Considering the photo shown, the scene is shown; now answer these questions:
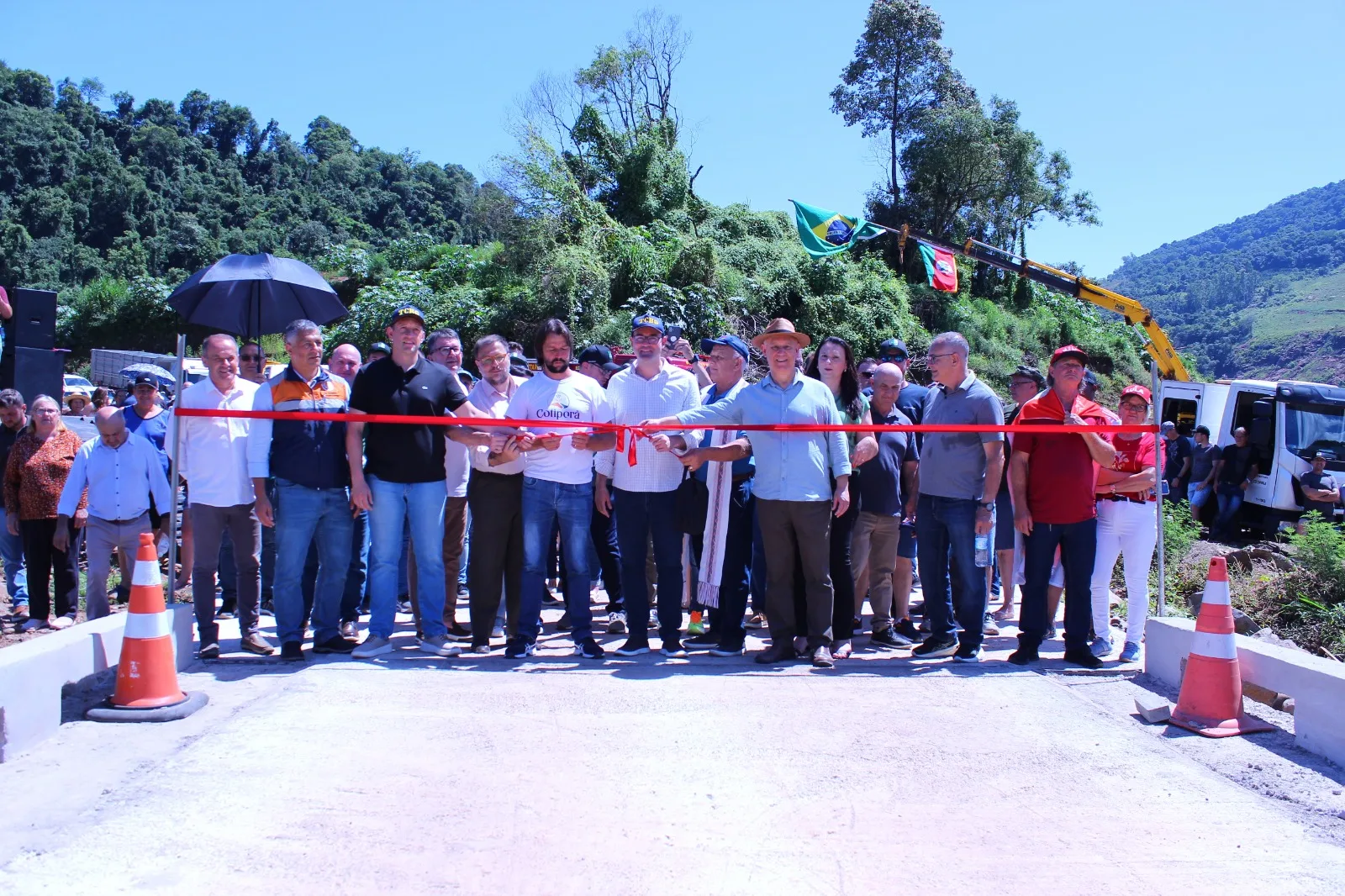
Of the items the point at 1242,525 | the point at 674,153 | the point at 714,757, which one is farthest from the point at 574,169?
the point at 714,757

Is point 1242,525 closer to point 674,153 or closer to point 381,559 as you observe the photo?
point 381,559

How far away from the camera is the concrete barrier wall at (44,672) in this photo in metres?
4.39

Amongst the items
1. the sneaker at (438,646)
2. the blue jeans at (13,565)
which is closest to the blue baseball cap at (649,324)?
the sneaker at (438,646)

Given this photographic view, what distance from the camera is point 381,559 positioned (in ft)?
20.9

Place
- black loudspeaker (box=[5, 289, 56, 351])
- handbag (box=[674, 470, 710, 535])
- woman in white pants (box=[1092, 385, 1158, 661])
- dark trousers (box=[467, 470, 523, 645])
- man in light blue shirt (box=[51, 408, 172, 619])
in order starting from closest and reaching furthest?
dark trousers (box=[467, 470, 523, 645])
woman in white pants (box=[1092, 385, 1158, 661])
handbag (box=[674, 470, 710, 535])
man in light blue shirt (box=[51, 408, 172, 619])
black loudspeaker (box=[5, 289, 56, 351])

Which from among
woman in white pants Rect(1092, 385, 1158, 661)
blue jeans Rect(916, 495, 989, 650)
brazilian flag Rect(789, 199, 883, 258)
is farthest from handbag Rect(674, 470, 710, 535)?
brazilian flag Rect(789, 199, 883, 258)

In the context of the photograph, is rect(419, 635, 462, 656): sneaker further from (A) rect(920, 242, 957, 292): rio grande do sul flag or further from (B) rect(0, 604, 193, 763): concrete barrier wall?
(A) rect(920, 242, 957, 292): rio grande do sul flag

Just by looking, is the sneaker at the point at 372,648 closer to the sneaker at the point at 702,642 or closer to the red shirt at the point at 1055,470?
the sneaker at the point at 702,642

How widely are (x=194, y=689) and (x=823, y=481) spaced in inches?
152

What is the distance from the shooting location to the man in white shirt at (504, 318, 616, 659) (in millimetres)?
6375

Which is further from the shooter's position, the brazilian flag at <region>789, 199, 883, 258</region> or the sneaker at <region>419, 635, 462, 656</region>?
the brazilian flag at <region>789, 199, 883, 258</region>

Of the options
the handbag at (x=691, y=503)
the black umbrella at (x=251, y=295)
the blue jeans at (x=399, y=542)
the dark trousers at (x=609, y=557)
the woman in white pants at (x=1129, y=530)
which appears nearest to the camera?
the blue jeans at (x=399, y=542)

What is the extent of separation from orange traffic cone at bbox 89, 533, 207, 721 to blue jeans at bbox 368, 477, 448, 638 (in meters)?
1.41

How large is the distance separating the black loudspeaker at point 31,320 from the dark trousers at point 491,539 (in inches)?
247
